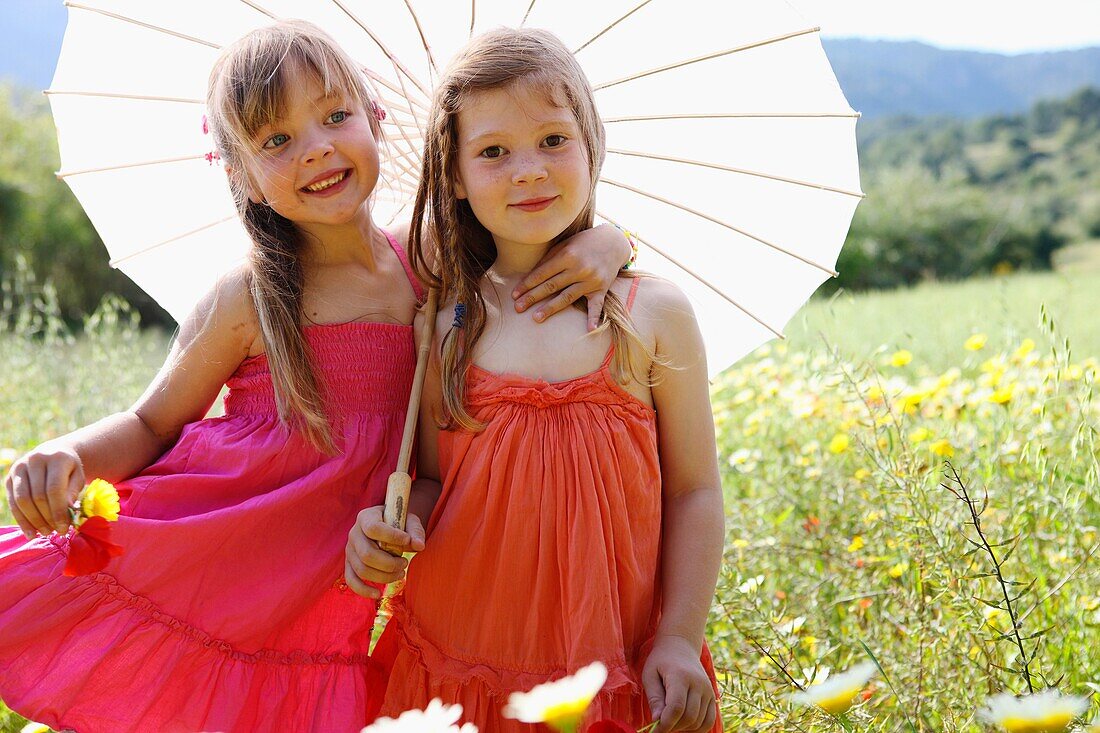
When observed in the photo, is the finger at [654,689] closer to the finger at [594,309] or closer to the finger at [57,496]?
the finger at [594,309]

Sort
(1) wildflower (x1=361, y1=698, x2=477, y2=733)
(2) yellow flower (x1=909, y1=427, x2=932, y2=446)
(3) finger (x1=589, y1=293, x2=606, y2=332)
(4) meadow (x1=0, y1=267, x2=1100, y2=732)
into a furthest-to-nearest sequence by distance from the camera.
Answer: (2) yellow flower (x1=909, y1=427, x2=932, y2=446) → (4) meadow (x1=0, y1=267, x2=1100, y2=732) → (3) finger (x1=589, y1=293, x2=606, y2=332) → (1) wildflower (x1=361, y1=698, x2=477, y2=733)

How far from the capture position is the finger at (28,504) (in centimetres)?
154

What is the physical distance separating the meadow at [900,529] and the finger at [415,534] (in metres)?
0.57

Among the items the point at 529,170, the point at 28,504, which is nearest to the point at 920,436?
the point at 529,170

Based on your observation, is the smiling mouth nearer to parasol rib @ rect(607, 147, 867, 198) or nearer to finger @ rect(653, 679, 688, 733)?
parasol rib @ rect(607, 147, 867, 198)

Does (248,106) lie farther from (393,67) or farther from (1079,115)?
(1079,115)

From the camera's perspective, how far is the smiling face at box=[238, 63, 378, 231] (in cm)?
168

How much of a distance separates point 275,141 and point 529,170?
0.45 m

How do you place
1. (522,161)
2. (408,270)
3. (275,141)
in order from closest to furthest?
1. (522,161)
2. (275,141)
3. (408,270)

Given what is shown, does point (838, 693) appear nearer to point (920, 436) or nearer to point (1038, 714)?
point (1038, 714)

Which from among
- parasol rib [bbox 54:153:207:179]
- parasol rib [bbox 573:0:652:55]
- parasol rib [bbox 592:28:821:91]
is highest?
parasol rib [bbox 573:0:652:55]

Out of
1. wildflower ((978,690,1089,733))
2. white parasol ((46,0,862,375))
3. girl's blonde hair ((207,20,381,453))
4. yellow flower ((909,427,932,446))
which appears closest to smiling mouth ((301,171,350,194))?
girl's blonde hair ((207,20,381,453))

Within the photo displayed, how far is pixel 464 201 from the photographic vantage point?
181 centimetres

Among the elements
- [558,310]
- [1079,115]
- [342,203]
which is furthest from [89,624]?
[1079,115]
